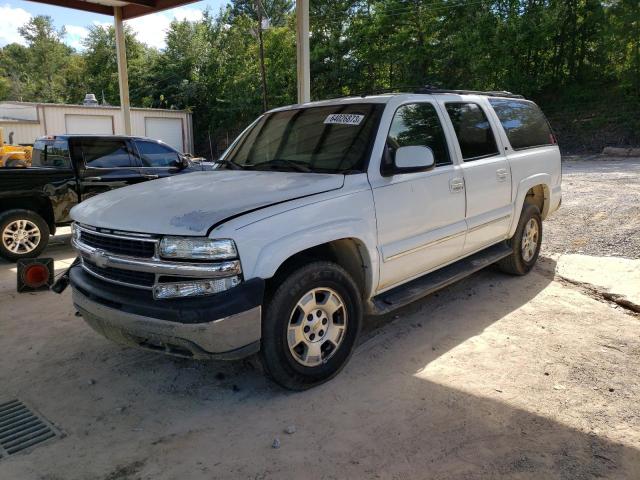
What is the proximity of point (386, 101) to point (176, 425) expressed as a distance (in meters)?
2.80

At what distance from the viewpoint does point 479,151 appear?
5.02 m

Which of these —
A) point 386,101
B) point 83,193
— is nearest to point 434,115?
point 386,101

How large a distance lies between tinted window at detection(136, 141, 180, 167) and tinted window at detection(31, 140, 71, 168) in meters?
1.11

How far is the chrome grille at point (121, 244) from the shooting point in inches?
124

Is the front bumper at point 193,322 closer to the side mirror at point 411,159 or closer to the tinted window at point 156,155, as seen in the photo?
the side mirror at point 411,159

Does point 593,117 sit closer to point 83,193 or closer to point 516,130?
point 516,130

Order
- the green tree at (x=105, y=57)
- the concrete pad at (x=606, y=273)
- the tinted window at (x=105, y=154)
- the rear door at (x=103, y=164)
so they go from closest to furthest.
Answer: the concrete pad at (x=606, y=273) → the rear door at (x=103, y=164) → the tinted window at (x=105, y=154) → the green tree at (x=105, y=57)

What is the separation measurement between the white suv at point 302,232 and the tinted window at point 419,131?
0.04ft

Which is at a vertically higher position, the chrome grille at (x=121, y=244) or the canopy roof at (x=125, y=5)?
the canopy roof at (x=125, y=5)

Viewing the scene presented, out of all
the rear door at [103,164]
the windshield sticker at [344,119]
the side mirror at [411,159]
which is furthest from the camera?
the rear door at [103,164]

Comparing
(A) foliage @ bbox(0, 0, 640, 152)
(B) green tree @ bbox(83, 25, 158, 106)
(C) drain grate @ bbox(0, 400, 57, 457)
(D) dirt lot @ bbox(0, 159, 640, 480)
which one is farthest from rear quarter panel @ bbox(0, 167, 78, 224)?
(B) green tree @ bbox(83, 25, 158, 106)

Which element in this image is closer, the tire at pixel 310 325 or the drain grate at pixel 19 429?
the drain grate at pixel 19 429

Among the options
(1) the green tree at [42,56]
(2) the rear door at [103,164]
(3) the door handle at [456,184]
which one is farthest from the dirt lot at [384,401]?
(1) the green tree at [42,56]

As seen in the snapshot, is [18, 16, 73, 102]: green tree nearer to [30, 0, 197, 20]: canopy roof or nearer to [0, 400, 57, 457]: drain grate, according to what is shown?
[30, 0, 197, 20]: canopy roof
